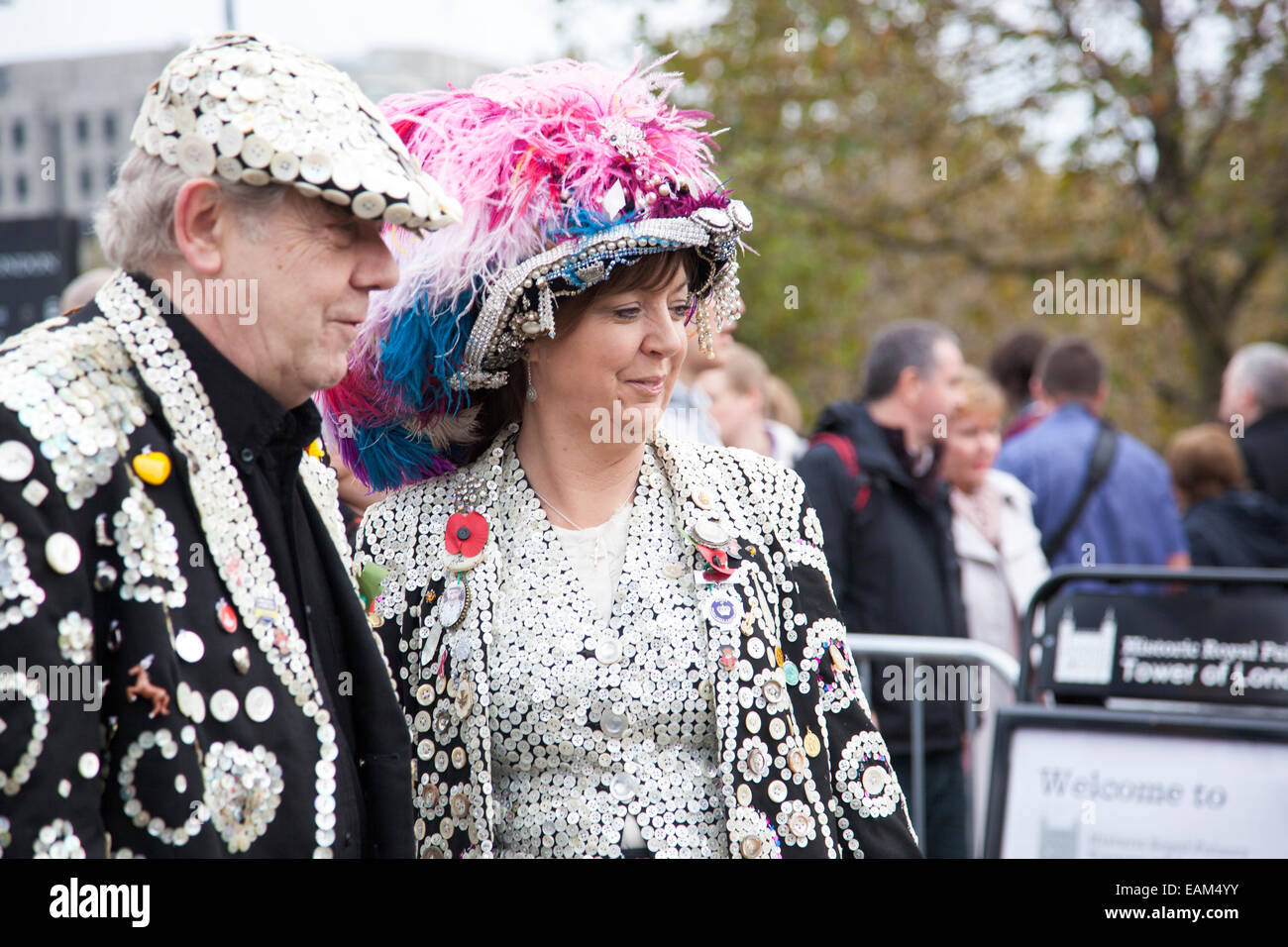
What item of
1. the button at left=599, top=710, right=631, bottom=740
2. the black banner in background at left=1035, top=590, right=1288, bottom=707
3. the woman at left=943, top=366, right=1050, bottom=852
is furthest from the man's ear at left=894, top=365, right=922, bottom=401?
the button at left=599, top=710, right=631, bottom=740

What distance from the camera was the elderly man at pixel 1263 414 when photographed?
6.34 metres

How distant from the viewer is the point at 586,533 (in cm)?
251

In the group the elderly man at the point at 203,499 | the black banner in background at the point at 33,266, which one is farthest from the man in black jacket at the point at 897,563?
the black banner in background at the point at 33,266

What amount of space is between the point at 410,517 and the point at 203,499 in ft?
2.98

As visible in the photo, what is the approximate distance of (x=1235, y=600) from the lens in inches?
146

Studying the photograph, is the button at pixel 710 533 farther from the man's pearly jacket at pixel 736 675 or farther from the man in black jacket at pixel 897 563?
the man in black jacket at pixel 897 563

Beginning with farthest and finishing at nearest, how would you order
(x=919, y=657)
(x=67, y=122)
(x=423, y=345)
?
(x=67, y=122) → (x=919, y=657) → (x=423, y=345)

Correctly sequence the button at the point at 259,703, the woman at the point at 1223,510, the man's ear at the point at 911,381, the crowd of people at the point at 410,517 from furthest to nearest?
1. the woman at the point at 1223,510
2. the man's ear at the point at 911,381
3. the button at the point at 259,703
4. the crowd of people at the point at 410,517

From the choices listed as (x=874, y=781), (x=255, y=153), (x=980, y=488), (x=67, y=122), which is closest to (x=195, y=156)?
(x=255, y=153)

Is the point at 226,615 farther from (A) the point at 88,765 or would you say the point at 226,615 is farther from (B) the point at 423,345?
(B) the point at 423,345

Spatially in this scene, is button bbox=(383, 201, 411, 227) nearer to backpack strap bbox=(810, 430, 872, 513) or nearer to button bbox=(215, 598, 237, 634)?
button bbox=(215, 598, 237, 634)

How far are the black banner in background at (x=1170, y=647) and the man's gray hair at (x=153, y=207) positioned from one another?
2983 mm
